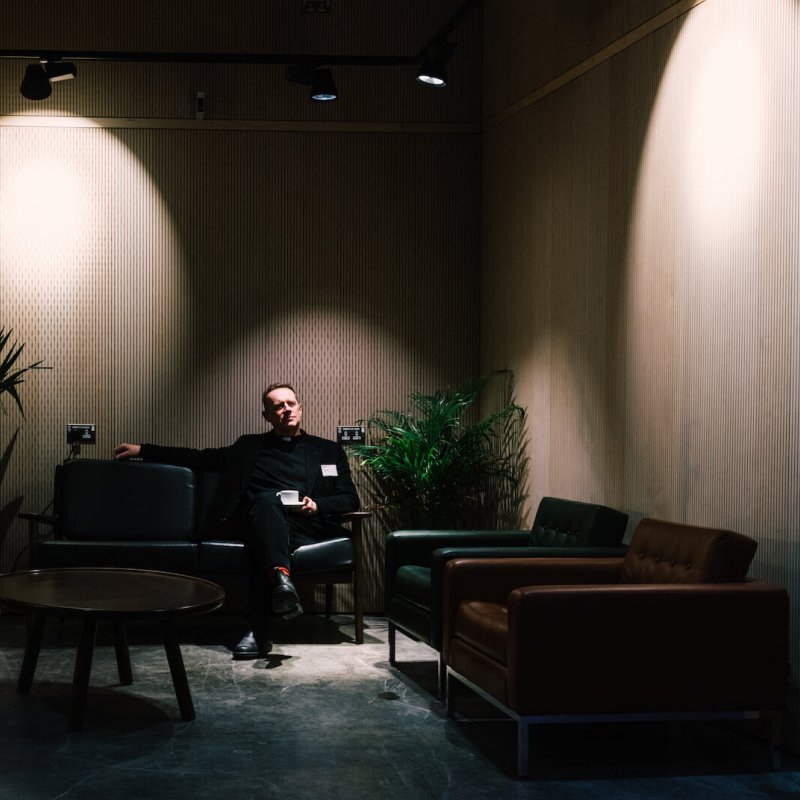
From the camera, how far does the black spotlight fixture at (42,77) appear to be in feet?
19.2

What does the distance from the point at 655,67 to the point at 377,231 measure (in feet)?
7.57

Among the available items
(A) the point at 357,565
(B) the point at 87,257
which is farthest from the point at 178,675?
(B) the point at 87,257

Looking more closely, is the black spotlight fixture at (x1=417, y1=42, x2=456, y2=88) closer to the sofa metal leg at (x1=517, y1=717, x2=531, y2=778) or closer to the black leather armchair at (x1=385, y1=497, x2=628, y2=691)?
the black leather armchair at (x1=385, y1=497, x2=628, y2=691)

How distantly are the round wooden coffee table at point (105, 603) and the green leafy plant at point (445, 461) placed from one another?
182 centimetres

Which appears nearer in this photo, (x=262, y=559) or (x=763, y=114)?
(x=763, y=114)

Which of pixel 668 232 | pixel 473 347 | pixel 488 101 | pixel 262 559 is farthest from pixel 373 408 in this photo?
pixel 668 232

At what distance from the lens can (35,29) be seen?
6.22 metres

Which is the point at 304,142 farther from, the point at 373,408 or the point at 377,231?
the point at 373,408

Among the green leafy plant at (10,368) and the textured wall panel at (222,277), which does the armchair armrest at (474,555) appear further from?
the green leafy plant at (10,368)

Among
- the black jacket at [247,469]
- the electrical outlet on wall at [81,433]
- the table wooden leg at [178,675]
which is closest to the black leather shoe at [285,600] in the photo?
the black jacket at [247,469]

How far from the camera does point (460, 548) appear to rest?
176 inches

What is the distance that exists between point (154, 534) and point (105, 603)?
2.05m

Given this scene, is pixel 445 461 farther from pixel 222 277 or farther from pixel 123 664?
pixel 123 664

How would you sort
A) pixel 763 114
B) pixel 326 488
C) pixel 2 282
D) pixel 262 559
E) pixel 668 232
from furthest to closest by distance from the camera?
pixel 2 282 → pixel 326 488 → pixel 262 559 → pixel 668 232 → pixel 763 114
